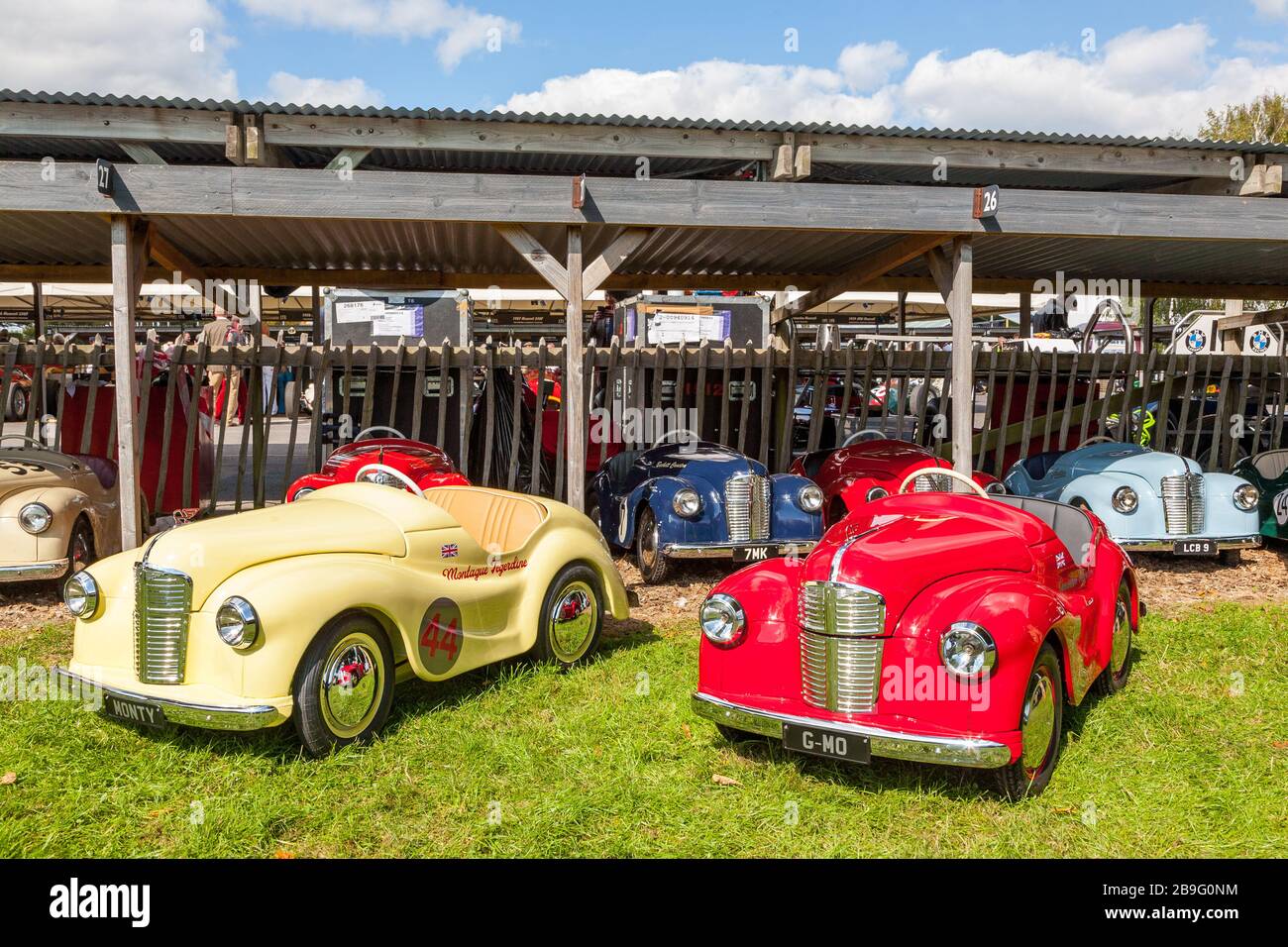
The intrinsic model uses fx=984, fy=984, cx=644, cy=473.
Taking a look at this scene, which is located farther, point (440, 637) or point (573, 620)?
point (573, 620)

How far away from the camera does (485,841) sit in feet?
11.1

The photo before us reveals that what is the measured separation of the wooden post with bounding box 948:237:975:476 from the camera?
7699 mm

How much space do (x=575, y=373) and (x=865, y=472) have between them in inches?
106

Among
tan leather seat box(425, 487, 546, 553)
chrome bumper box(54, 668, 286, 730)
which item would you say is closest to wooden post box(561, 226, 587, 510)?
tan leather seat box(425, 487, 546, 553)

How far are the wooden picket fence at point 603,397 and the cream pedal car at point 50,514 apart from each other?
3.31 ft

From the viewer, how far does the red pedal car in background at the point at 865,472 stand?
8.16 meters

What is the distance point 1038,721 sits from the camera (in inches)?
146

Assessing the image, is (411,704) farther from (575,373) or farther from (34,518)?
(34,518)

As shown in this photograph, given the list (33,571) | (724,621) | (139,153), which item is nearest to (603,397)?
(139,153)

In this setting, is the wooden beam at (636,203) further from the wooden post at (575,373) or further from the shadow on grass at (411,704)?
the shadow on grass at (411,704)

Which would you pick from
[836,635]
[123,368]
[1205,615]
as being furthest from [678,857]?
[123,368]

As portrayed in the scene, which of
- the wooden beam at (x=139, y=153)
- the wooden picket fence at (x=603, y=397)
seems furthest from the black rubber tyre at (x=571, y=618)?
the wooden beam at (x=139, y=153)

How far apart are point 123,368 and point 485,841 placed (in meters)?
4.88

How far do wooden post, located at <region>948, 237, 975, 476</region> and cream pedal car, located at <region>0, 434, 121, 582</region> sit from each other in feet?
20.9
